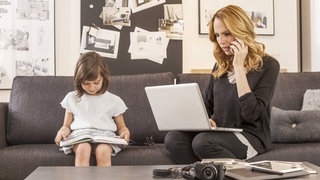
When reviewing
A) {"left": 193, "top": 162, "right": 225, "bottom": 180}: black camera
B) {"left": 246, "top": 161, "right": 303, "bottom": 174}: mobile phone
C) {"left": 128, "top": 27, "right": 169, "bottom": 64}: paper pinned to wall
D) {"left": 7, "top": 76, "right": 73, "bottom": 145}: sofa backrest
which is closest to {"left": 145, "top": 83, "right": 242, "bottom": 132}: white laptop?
{"left": 246, "top": 161, "right": 303, "bottom": 174}: mobile phone

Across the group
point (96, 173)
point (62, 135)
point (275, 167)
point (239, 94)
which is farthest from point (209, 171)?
point (62, 135)

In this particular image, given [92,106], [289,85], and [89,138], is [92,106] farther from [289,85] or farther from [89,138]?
[289,85]

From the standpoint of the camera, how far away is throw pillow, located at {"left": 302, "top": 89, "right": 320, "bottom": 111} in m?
2.75

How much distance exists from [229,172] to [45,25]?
2.30 m

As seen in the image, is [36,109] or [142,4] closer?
[36,109]

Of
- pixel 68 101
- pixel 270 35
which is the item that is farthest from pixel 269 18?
pixel 68 101

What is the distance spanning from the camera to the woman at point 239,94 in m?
2.15

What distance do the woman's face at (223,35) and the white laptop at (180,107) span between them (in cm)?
41

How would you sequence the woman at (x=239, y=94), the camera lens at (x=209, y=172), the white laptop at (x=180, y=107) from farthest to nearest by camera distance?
the woman at (x=239, y=94) → the white laptop at (x=180, y=107) → the camera lens at (x=209, y=172)

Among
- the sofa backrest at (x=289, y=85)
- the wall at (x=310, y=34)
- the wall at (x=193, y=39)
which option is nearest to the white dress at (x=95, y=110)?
the sofa backrest at (x=289, y=85)

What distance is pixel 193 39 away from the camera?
138 inches

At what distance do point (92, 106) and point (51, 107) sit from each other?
0.38m

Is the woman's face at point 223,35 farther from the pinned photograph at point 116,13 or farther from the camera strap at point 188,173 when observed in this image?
the pinned photograph at point 116,13

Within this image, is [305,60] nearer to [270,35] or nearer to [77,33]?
[270,35]
